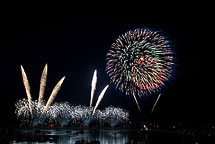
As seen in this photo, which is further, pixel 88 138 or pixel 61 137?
pixel 61 137

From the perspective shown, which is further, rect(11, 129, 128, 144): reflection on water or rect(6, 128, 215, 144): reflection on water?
rect(6, 128, 215, 144): reflection on water

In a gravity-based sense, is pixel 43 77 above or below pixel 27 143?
above

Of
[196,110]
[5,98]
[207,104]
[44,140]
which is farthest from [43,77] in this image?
[196,110]

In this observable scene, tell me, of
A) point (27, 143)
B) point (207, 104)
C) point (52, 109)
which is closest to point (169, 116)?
point (207, 104)

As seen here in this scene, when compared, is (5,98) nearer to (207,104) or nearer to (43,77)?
(43,77)

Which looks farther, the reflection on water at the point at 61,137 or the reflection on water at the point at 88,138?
the reflection on water at the point at 88,138

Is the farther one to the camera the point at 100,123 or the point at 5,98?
the point at 100,123

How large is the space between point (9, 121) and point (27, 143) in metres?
65.7

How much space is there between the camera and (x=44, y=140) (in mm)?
35344

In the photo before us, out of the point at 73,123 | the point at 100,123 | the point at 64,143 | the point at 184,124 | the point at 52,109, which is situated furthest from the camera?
the point at 100,123

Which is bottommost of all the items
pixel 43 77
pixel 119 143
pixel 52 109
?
pixel 119 143

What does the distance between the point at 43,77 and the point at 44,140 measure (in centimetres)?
1303

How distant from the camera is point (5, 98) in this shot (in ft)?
323

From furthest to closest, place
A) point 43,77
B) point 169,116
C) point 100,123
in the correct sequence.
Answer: point 100,123, point 169,116, point 43,77
